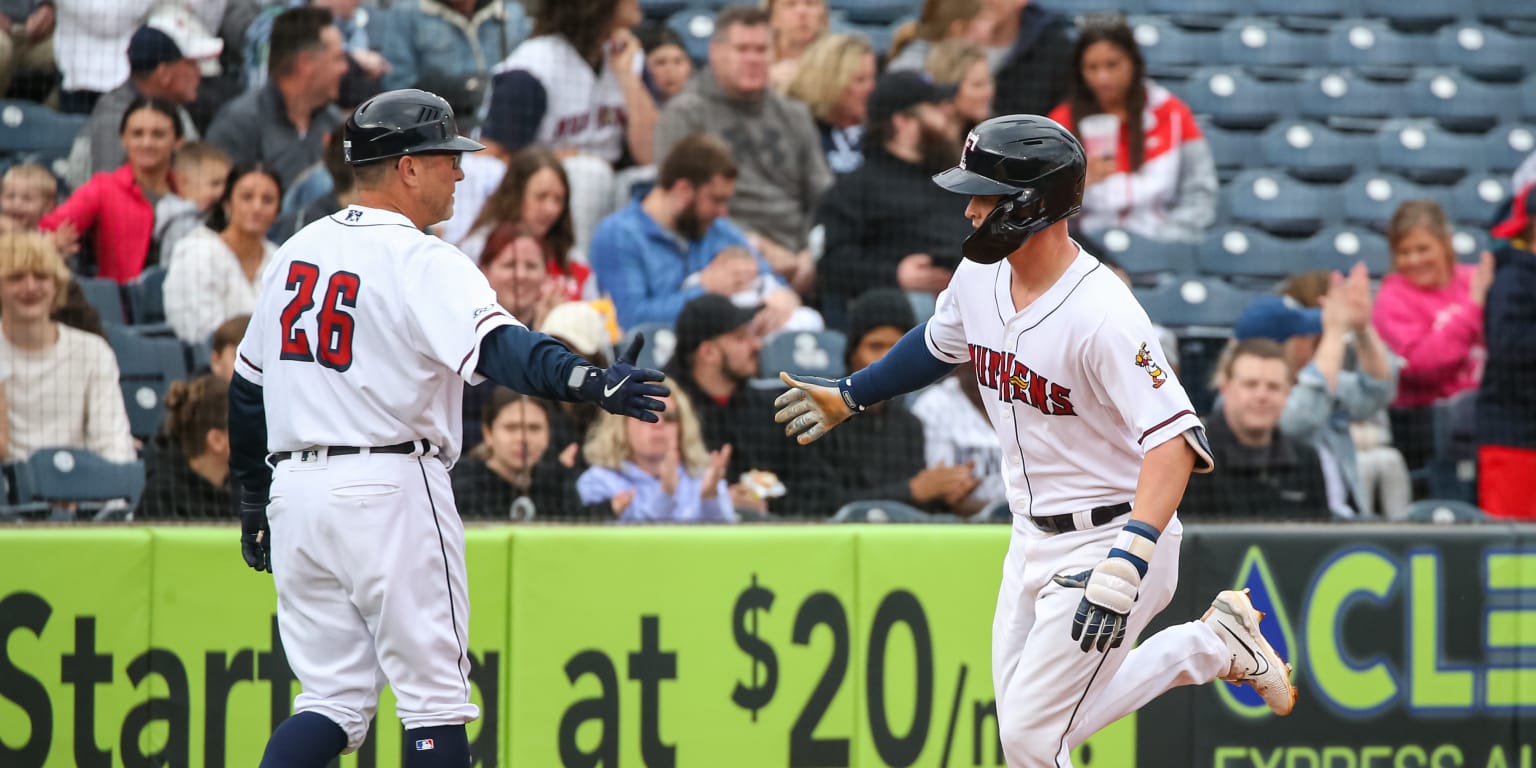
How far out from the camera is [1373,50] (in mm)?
9336

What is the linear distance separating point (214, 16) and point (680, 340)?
95.1 inches

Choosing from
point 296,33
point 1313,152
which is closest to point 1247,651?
point 296,33

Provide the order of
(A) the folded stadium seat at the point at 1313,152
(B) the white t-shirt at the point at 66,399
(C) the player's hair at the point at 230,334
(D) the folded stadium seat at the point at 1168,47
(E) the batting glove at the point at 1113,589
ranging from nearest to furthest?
(E) the batting glove at the point at 1113,589 → (B) the white t-shirt at the point at 66,399 → (C) the player's hair at the point at 230,334 → (A) the folded stadium seat at the point at 1313,152 → (D) the folded stadium seat at the point at 1168,47

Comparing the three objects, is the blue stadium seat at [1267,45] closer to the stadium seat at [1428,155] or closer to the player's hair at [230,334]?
the stadium seat at [1428,155]

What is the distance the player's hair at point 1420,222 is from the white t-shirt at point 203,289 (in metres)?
4.46

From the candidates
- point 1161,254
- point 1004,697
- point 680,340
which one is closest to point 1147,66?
point 1161,254

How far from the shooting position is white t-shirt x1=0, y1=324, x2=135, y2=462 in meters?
5.25

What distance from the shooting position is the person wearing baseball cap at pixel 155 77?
629cm

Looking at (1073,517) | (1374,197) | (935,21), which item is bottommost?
(1073,517)

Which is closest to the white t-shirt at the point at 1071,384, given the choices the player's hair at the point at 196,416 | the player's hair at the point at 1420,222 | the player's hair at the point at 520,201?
the player's hair at the point at 196,416

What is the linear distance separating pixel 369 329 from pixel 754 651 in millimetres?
1857

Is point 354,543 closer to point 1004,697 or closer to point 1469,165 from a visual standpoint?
point 1004,697

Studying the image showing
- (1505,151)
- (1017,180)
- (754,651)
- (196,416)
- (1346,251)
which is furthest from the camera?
(1505,151)

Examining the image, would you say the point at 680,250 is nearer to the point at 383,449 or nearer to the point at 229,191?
the point at 229,191
